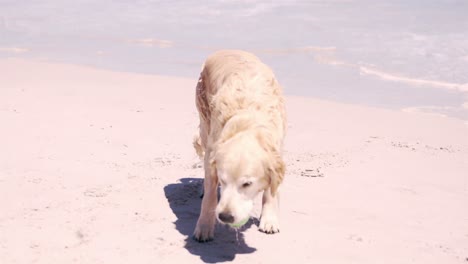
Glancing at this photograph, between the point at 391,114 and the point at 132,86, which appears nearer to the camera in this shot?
the point at 391,114

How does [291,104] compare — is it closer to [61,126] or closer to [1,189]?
[61,126]

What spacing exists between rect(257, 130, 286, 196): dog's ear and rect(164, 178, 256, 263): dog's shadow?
617 mm

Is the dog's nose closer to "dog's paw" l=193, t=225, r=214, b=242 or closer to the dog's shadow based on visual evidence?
the dog's shadow

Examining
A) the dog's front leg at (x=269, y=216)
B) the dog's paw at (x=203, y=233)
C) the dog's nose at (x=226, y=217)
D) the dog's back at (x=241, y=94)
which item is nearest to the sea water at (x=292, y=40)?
the dog's back at (x=241, y=94)

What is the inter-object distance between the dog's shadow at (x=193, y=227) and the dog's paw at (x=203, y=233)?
0.10 feet

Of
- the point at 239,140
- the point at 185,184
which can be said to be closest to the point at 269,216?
the point at 239,140

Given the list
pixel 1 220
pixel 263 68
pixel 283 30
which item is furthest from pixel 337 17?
pixel 1 220

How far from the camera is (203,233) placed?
479cm

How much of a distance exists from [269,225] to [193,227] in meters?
0.61

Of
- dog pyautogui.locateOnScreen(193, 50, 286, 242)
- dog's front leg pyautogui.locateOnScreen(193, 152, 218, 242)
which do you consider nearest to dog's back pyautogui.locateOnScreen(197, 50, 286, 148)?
dog pyautogui.locateOnScreen(193, 50, 286, 242)

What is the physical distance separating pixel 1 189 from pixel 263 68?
2.49 m

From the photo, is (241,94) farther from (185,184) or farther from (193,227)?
(185,184)

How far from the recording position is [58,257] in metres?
4.33

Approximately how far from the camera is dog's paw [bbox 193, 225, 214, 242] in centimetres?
478
